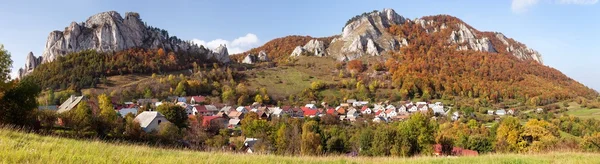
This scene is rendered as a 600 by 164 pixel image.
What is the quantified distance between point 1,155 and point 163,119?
37477 mm

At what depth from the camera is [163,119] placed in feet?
137

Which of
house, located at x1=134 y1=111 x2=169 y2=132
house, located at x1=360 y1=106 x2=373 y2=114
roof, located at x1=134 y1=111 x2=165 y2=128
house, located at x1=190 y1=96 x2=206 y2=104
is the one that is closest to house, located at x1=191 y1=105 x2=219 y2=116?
house, located at x1=190 y1=96 x2=206 y2=104

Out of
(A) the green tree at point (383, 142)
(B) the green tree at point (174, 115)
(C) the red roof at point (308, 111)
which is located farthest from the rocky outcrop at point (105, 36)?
(A) the green tree at point (383, 142)

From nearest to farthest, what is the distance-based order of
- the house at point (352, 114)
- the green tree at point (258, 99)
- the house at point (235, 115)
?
the house at point (235, 115) < the house at point (352, 114) < the green tree at point (258, 99)

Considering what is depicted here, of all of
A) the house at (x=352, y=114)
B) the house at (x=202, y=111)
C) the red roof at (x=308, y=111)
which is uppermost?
the house at (x=202, y=111)

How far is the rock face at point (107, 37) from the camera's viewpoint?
409 feet

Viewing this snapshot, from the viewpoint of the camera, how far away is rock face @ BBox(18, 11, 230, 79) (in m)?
125

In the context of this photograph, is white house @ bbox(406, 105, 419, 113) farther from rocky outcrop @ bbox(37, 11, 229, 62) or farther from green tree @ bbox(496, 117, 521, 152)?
rocky outcrop @ bbox(37, 11, 229, 62)

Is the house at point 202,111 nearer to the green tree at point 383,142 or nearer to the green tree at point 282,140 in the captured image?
the green tree at point 282,140

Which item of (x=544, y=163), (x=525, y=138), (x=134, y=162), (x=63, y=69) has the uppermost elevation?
(x=63, y=69)

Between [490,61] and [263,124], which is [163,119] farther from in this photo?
[490,61]

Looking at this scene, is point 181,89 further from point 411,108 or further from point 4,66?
point 4,66

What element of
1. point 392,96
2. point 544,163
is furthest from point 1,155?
Answer: point 392,96

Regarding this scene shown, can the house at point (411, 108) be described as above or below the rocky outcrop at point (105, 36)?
below
